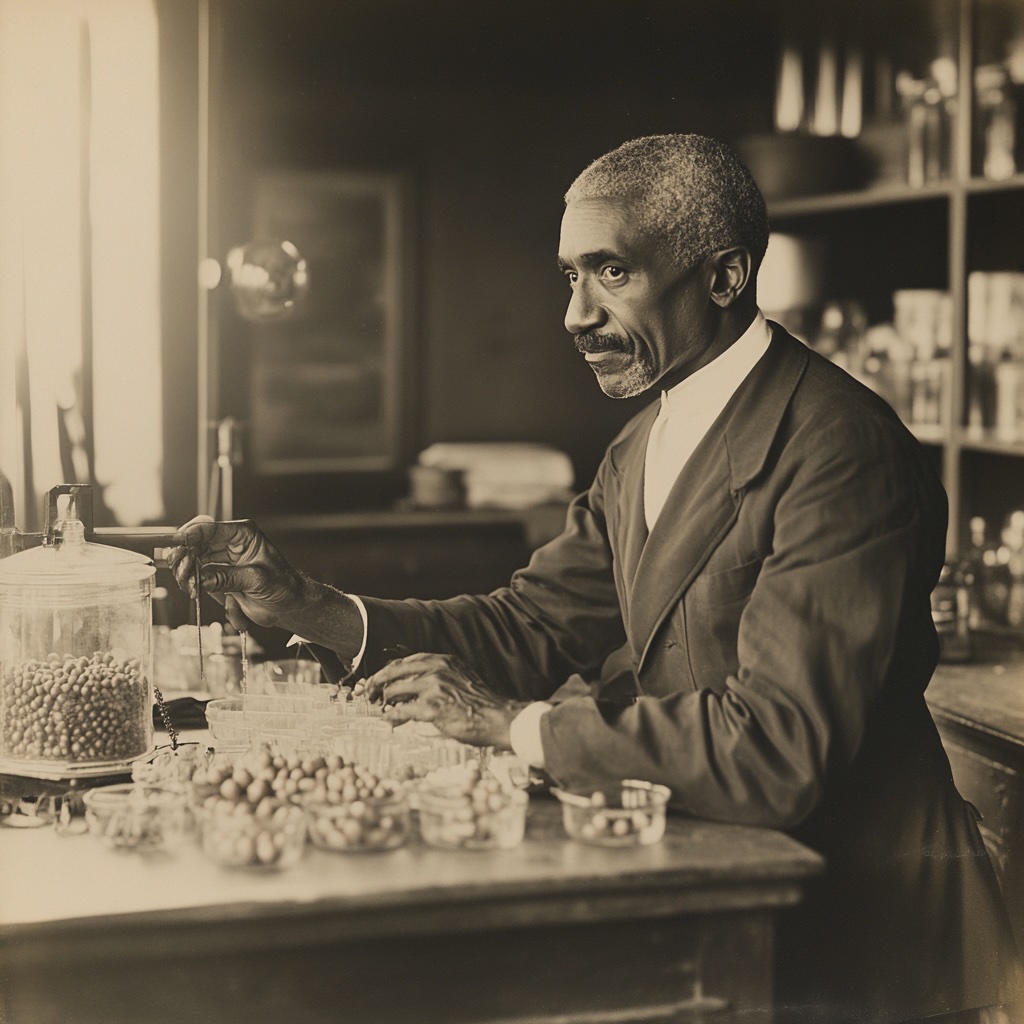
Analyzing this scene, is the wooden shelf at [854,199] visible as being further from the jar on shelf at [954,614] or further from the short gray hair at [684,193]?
the short gray hair at [684,193]

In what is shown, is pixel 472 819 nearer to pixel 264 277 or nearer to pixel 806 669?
pixel 806 669

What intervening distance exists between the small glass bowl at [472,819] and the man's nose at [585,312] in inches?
28.6

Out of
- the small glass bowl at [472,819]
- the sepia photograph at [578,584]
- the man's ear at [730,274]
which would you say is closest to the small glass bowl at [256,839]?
the sepia photograph at [578,584]

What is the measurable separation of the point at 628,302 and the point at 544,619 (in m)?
0.56

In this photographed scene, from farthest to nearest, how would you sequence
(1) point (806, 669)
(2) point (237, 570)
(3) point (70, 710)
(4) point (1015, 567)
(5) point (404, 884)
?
(4) point (1015, 567) → (2) point (237, 570) → (3) point (70, 710) → (1) point (806, 669) → (5) point (404, 884)

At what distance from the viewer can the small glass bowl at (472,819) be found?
159 cm

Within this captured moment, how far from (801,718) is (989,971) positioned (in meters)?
0.66

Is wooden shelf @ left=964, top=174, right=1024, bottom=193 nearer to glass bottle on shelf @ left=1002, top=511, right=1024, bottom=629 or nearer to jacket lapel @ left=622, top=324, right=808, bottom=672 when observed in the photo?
glass bottle on shelf @ left=1002, top=511, right=1024, bottom=629

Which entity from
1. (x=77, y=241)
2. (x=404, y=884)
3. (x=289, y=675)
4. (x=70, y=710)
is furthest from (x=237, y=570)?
(x=404, y=884)

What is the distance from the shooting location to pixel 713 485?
196 cm

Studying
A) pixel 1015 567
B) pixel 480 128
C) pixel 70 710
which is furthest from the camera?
pixel 480 128

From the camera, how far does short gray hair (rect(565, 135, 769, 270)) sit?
77.5 inches

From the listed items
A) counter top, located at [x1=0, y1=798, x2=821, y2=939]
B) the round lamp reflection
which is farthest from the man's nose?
the round lamp reflection

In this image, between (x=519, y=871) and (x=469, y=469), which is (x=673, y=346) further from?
(x=469, y=469)
